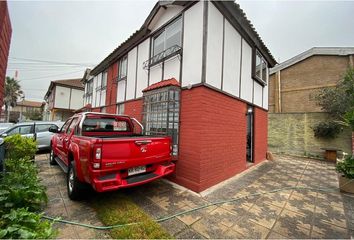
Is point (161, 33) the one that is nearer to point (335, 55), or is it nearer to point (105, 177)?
point (105, 177)

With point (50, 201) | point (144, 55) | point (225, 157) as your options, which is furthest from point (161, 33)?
point (50, 201)

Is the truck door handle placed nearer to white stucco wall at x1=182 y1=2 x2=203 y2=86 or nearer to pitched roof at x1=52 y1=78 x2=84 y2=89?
white stucco wall at x1=182 y1=2 x2=203 y2=86

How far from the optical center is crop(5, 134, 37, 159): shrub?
17.6ft

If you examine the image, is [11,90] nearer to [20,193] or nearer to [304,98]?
[20,193]

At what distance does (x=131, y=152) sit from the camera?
12.3ft

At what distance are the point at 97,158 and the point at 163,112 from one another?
2996mm

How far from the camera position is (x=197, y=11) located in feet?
17.3

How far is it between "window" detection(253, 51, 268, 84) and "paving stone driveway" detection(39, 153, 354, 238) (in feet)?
16.0

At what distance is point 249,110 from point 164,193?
5.62 metres

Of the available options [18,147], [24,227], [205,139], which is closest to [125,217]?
[24,227]

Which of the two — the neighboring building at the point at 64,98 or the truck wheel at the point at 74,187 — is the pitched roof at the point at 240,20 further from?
the neighboring building at the point at 64,98

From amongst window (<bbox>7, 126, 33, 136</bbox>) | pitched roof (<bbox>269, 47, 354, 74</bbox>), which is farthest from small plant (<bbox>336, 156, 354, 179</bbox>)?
pitched roof (<bbox>269, 47, 354, 74</bbox>)

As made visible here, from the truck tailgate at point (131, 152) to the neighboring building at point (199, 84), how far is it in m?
1.09

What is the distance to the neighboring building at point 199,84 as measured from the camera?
16.6 feet
